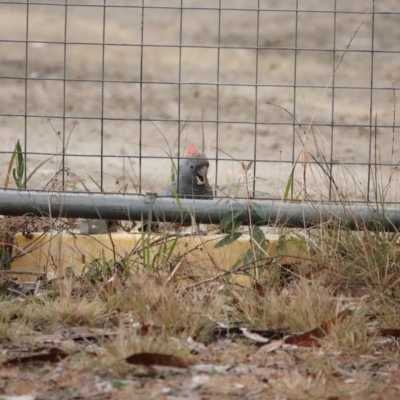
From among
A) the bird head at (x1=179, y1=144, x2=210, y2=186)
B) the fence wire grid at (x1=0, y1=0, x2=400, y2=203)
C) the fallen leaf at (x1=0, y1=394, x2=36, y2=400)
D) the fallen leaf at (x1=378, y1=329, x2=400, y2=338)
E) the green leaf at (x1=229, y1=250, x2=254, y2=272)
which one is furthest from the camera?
the fence wire grid at (x1=0, y1=0, x2=400, y2=203)

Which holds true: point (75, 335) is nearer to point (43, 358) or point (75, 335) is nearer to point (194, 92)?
point (43, 358)

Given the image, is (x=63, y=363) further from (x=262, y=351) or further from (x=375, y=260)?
(x=375, y=260)

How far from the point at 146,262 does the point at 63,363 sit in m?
1.07

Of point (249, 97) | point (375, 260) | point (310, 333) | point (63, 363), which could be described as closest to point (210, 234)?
point (375, 260)

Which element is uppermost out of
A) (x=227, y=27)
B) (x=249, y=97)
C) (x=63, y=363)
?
(x=227, y=27)

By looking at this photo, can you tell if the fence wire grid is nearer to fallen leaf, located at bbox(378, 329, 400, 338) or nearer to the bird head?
the bird head

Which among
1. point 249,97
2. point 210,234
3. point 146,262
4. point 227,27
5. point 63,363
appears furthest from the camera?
point 227,27

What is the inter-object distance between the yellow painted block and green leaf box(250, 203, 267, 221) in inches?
5.7

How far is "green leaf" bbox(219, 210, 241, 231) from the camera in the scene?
407 centimetres

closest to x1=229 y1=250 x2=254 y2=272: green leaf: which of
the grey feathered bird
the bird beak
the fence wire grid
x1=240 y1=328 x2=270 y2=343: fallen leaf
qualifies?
x1=240 y1=328 x2=270 y2=343: fallen leaf

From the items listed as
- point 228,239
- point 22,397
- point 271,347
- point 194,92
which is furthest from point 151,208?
point 194,92

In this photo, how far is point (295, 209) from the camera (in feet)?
13.4

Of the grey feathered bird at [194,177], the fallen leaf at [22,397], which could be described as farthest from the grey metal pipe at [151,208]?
the fallen leaf at [22,397]

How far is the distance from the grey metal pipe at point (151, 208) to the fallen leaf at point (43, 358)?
1202 millimetres
